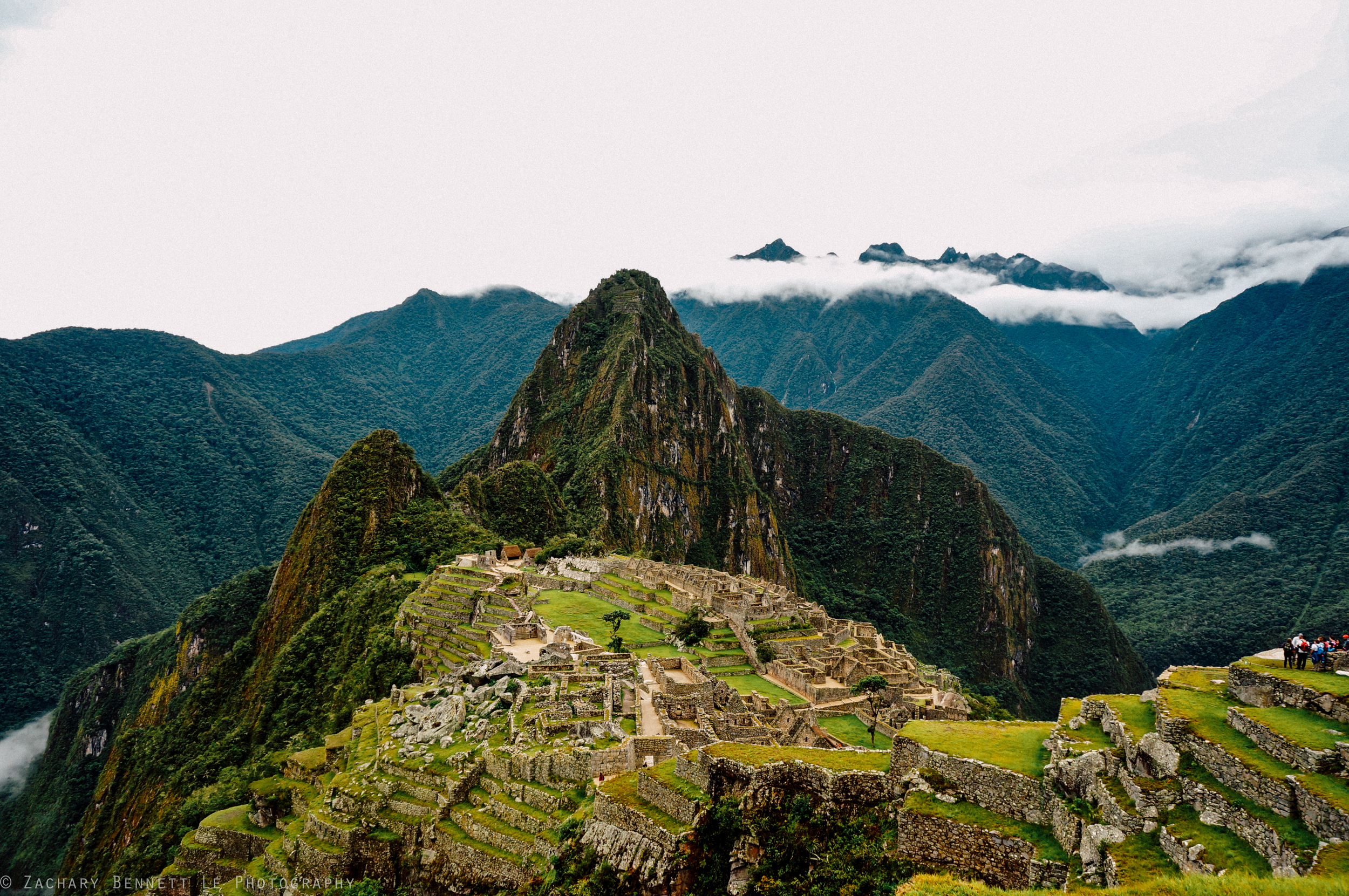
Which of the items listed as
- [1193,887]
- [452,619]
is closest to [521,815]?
[1193,887]

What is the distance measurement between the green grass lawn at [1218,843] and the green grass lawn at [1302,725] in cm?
149

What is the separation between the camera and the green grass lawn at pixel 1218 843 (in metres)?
8.23

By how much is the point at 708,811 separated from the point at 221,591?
113 meters

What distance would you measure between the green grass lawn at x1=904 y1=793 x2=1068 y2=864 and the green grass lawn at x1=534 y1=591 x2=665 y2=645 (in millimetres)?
30097

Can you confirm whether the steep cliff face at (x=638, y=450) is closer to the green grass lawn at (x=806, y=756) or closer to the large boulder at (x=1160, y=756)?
the green grass lawn at (x=806, y=756)

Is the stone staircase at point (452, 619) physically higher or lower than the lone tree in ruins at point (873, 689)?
higher

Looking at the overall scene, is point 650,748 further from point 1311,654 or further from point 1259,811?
point 1311,654

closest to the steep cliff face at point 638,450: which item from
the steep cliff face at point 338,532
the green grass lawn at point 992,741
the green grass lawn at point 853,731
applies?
the steep cliff face at point 338,532

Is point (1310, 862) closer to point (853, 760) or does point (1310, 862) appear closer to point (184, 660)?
point (853, 760)

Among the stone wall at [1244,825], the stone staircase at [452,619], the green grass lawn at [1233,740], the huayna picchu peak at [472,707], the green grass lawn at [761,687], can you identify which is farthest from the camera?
the green grass lawn at [761,687]

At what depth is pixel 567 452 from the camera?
16650 centimetres

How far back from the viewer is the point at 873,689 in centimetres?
4219

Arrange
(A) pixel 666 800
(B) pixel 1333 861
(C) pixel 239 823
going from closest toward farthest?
(B) pixel 1333 861
(A) pixel 666 800
(C) pixel 239 823

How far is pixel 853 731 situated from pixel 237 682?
2824 inches
